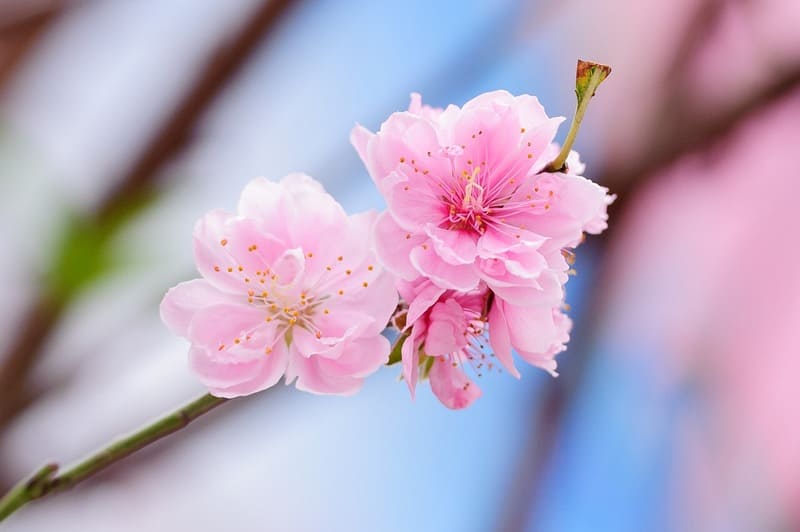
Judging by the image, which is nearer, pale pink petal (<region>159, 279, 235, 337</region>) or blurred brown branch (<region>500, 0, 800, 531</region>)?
pale pink petal (<region>159, 279, 235, 337</region>)

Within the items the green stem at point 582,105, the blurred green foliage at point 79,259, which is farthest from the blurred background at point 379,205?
the green stem at point 582,105

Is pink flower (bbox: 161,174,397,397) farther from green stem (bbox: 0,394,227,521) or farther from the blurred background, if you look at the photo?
the blurred background

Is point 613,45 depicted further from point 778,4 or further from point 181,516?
point 181,516

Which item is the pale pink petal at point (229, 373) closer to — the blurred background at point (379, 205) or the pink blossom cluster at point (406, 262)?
the pink blossom cluster at point (406, 262)

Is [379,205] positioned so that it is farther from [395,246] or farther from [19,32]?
[395,246]

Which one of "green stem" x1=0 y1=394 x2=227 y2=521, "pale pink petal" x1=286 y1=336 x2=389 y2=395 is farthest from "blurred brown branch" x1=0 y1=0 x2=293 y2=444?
"pale pink petal" x1=286 y1=336 x2=389 y2=395

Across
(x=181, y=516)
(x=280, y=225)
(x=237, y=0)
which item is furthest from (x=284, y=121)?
(x=280, y=225)
